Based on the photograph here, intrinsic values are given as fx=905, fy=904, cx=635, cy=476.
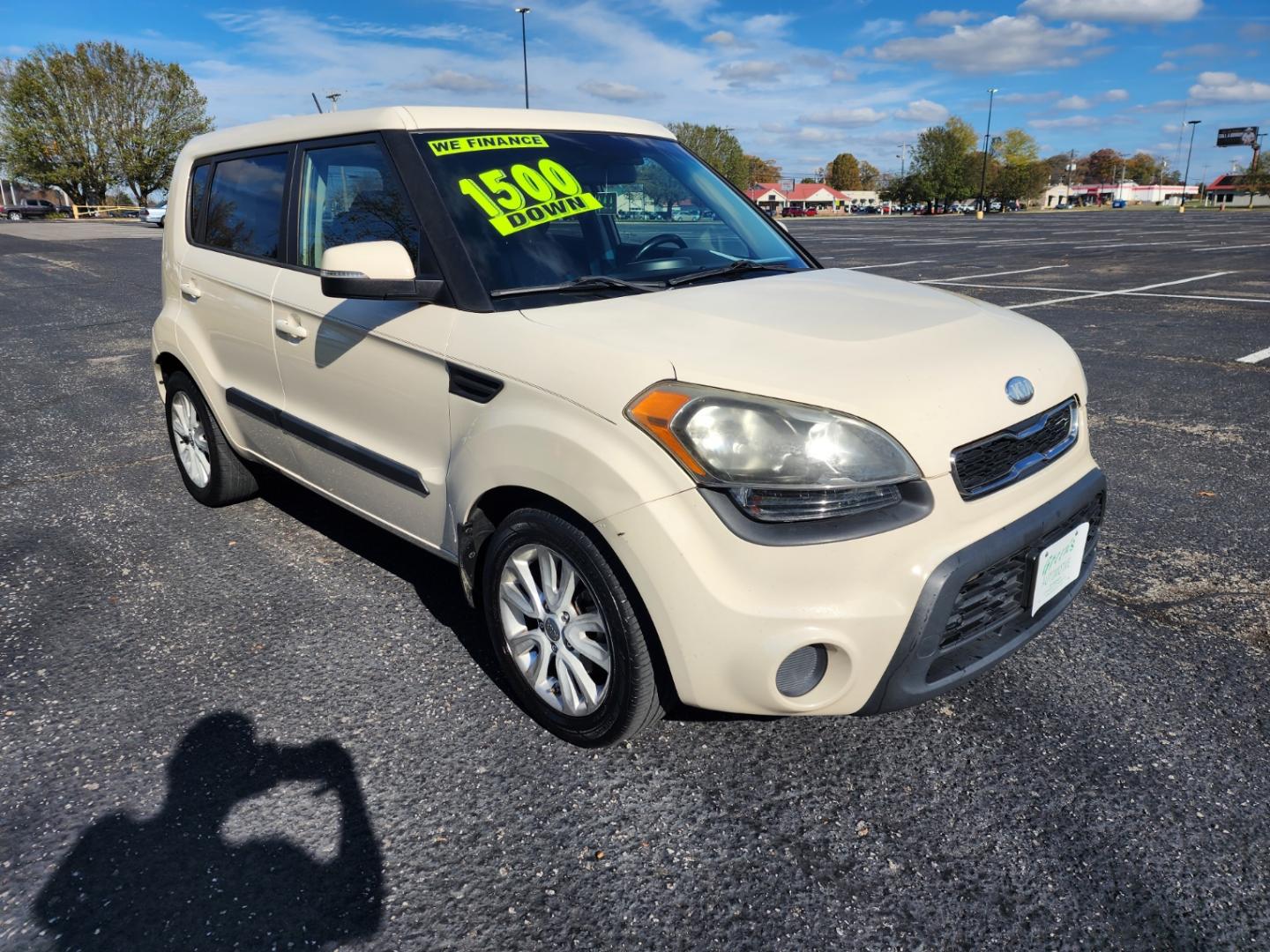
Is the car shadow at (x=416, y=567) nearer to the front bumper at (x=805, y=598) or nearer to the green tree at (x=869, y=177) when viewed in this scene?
the front bumper at (x=805, y=598)

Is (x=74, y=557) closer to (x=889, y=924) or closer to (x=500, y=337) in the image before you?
(x=500, y=337)

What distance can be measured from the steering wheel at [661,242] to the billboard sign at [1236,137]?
144956 millimetres

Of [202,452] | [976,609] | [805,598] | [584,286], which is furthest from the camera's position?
[202,452]

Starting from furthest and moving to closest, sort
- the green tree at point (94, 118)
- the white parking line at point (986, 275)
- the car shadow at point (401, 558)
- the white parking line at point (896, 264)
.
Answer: the green tree at point (94, 118)
the white parking line at point (896, 264)
the white parking line at point (986, 275)
the car shadow at point (401, 558)

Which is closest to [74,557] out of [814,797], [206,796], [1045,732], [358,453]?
[358,453]

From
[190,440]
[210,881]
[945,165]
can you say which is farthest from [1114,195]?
[210,881]

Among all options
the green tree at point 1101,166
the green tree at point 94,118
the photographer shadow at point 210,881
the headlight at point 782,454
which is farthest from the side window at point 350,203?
the green tree at point 1101,166

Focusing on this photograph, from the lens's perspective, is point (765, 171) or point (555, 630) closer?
point (555, 630)

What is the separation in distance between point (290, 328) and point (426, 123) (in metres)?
0.92

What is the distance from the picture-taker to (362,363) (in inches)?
118

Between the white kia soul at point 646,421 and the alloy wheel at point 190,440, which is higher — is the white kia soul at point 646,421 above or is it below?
above

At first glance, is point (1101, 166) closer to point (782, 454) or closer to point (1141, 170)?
point (1141, 170)

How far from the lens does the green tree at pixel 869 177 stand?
16350 centimetres

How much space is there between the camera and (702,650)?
211 centimetres
